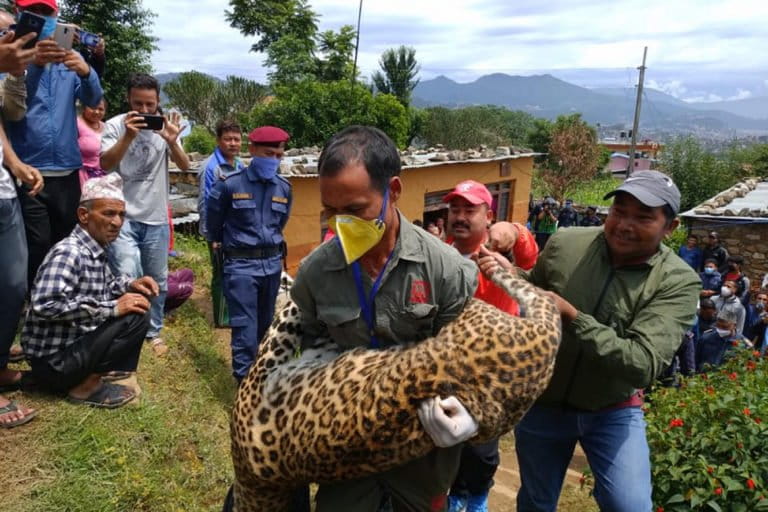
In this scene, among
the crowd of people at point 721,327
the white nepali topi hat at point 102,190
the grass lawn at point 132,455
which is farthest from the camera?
the crowd of people at point 721,327

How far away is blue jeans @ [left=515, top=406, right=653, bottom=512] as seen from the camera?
2.55 metres

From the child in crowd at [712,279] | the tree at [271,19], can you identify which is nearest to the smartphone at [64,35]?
the child in crowd at [712,279]

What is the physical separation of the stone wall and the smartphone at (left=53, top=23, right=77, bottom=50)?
42.8 feet

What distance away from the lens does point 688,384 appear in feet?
15.7

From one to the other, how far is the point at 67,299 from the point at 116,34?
2309cm

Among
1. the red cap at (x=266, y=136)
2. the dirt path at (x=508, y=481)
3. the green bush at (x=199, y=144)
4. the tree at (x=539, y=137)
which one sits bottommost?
the dirt path at (x=508, y=481)

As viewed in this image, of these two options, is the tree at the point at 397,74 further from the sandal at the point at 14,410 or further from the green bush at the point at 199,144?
the sandal at the point at 14,410

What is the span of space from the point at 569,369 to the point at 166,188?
3897mm

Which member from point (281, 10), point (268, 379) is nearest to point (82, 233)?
point (268, 379)

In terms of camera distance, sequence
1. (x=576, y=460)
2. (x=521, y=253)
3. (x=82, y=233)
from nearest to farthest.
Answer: (x=521, y=253), (x=82, y=233), (x=576, y=460)

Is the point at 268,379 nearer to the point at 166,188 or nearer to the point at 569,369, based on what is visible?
the point at 569,369

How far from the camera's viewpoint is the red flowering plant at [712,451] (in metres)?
3.06

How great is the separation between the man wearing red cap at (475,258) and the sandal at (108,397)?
7.52 feet

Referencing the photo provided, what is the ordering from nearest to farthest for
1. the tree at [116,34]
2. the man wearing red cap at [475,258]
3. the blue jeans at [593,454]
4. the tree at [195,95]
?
the blue jeans at [593,454] → the man wearing red cap at [475,258] → the tree at [116,34] → the tree at [195,95]
